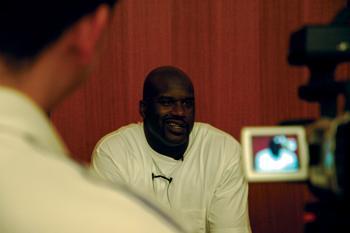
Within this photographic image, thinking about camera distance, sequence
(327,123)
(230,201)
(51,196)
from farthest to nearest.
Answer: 1. (230,201)
2. (327,123)
3. (51,196)

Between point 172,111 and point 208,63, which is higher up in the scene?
point 208,63

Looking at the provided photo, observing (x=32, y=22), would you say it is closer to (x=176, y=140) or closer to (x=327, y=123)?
(x=327, y=123)

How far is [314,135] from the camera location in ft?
2.68

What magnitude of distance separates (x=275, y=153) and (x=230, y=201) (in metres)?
1.09

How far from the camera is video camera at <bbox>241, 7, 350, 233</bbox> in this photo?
2.55 ft

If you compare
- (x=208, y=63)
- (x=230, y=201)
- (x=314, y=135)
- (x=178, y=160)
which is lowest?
(x=230, y=201)

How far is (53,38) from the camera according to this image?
0.51m

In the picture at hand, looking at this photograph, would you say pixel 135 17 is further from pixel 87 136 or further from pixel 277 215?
pixel 277 215

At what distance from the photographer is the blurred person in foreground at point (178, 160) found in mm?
1938

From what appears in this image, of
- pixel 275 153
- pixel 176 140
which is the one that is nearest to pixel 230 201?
pixel 176 140

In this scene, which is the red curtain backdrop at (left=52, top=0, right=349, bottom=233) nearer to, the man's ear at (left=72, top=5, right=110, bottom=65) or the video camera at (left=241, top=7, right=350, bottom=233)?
the video camera at (left=241, top=7, right=350, bottom=233)

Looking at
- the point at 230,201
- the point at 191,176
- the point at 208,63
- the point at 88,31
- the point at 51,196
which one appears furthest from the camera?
the point at 208,63

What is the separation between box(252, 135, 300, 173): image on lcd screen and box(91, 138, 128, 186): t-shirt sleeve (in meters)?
1.14

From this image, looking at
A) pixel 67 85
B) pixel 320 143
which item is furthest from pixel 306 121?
pixel 67 85
